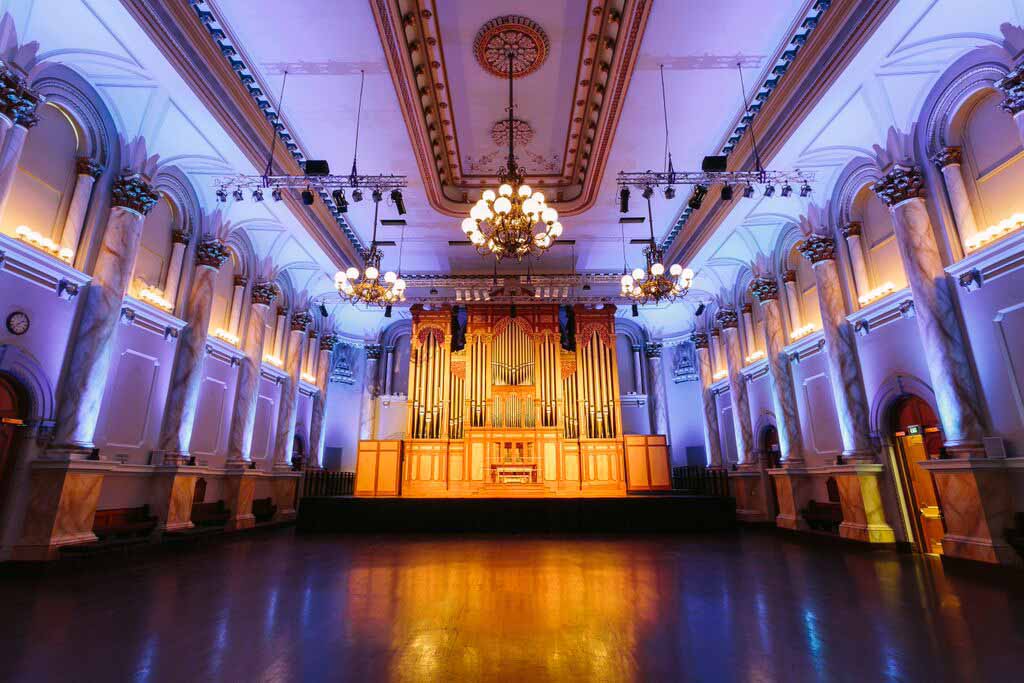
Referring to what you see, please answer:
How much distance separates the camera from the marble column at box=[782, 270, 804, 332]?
928cm

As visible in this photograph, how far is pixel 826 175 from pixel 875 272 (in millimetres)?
1737

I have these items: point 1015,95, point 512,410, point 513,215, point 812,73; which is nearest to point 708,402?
point 512,410

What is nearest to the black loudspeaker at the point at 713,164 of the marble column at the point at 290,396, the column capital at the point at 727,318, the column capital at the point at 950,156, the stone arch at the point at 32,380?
the column capital at the point at 950,156

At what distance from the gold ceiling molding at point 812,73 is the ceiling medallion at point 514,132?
11.5 ft

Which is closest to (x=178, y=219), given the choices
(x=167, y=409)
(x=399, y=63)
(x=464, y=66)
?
(x=167, y=409)

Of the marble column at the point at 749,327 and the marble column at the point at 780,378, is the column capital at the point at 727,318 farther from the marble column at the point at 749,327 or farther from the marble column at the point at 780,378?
the marble column at the point at 780,378

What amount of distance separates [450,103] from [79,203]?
17.0ft

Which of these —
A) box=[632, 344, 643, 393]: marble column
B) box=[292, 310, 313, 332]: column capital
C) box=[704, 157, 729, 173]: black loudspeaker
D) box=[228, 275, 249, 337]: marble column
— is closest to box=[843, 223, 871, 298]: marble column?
box=[704, 157, 729, 173]: black loudspeaker

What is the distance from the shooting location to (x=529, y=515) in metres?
9.20

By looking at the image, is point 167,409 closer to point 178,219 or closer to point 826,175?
point 178,219

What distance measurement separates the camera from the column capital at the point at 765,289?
9.87 metres

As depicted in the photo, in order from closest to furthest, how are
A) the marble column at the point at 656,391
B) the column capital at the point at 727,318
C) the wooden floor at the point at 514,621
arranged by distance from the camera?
1. the wooden floor at the point at 514,621
2. the column capital at the point at 727,318
3. the marble column at the point at 656,391

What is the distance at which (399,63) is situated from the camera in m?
6.57

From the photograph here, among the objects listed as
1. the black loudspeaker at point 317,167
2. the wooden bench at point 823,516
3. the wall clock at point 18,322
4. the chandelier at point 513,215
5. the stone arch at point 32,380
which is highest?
the black loudspeaker at point 317,167
